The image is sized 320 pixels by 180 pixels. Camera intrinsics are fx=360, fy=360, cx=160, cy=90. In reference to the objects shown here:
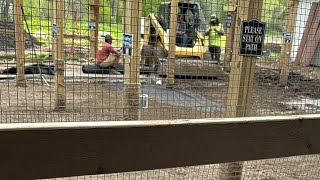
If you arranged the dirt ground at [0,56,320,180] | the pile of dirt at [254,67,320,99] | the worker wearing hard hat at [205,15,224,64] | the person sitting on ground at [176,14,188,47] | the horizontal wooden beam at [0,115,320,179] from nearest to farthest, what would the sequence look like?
the horizontal wooden beam at [0,115,320,179] < the dirt ground at [0,56,320,180] < the person sitting on ground at [176,14,188,47] < the worker wearing hard hat at [205,15,224,64] < the pile of dirt at [254,67,320,99]

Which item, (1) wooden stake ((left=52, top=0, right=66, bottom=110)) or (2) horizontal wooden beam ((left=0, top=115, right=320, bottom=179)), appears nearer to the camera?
(2) horizontal wooden beam ((left=0, top=115, right=320, bottom=179))

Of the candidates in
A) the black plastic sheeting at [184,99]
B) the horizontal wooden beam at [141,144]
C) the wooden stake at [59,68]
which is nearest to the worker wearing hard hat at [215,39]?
the black plastic sheeting at [184,99]

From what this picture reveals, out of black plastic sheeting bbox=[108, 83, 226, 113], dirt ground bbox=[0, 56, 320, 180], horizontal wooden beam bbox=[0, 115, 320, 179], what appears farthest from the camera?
black plastic sheeting bbox=[108, 83, 226, 113]

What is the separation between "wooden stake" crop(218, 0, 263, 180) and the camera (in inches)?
96.7

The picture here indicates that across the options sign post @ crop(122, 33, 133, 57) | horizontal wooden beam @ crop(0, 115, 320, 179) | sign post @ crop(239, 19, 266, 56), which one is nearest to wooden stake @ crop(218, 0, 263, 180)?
sign post @ crop(239, 19, 266, 56)

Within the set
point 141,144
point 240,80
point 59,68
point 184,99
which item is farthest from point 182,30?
point 141,144

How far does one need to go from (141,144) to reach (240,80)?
143cm

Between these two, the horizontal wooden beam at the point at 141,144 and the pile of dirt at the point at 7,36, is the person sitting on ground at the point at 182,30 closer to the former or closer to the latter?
the pile of dirt at the point at 7,36

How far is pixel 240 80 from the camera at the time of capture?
8.36 ft

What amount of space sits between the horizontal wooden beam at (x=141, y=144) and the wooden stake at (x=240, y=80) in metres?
0.94

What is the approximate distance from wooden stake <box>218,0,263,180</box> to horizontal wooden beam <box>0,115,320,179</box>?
943mm

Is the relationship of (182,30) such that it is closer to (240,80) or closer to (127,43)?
(127,43)

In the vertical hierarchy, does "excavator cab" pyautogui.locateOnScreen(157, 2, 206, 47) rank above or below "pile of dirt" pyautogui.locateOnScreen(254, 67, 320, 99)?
above

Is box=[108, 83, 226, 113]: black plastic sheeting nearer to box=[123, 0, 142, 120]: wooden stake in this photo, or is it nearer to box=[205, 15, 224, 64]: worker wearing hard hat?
box=[205, 15, 224, 64]: worker wearing hard hat
